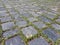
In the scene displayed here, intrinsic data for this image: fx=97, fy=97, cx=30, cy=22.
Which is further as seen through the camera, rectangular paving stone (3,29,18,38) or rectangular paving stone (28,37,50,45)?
rectangular paving stone (3,29,18,38)

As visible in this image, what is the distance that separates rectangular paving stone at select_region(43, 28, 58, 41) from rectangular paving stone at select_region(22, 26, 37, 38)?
0.18m

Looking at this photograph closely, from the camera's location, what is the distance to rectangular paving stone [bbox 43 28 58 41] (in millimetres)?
1418

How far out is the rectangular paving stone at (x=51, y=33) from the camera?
1418mm

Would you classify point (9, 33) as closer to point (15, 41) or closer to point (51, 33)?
point (15, 41)

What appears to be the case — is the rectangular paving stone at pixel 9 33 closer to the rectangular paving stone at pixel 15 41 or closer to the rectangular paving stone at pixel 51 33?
the rectangular paving stone at pixel 15 41

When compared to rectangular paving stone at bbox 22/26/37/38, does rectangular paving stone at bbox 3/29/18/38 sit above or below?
above

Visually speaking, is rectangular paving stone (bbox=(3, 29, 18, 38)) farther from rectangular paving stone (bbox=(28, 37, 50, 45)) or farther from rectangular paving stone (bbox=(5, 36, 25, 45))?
rectangular paving stone (bbox=(28, 37, 50, 45))

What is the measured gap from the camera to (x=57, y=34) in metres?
1.50

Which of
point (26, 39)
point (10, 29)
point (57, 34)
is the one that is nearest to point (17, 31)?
point (10, 29)

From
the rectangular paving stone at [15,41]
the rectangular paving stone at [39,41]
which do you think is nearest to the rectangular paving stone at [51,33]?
the rectangular paving stone at [39,41]

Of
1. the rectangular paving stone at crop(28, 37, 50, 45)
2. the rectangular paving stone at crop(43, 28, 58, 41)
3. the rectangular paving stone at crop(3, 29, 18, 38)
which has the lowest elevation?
the rectangular paving stone at crop(43, 28, 58, 41)

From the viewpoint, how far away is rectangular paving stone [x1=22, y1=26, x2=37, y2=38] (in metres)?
1.50

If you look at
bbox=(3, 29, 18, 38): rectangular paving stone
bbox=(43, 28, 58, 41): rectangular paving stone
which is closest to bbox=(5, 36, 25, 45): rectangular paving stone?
bbox=(3, 29, 18, 38): rectangular paving stone

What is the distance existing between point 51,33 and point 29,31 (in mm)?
353
